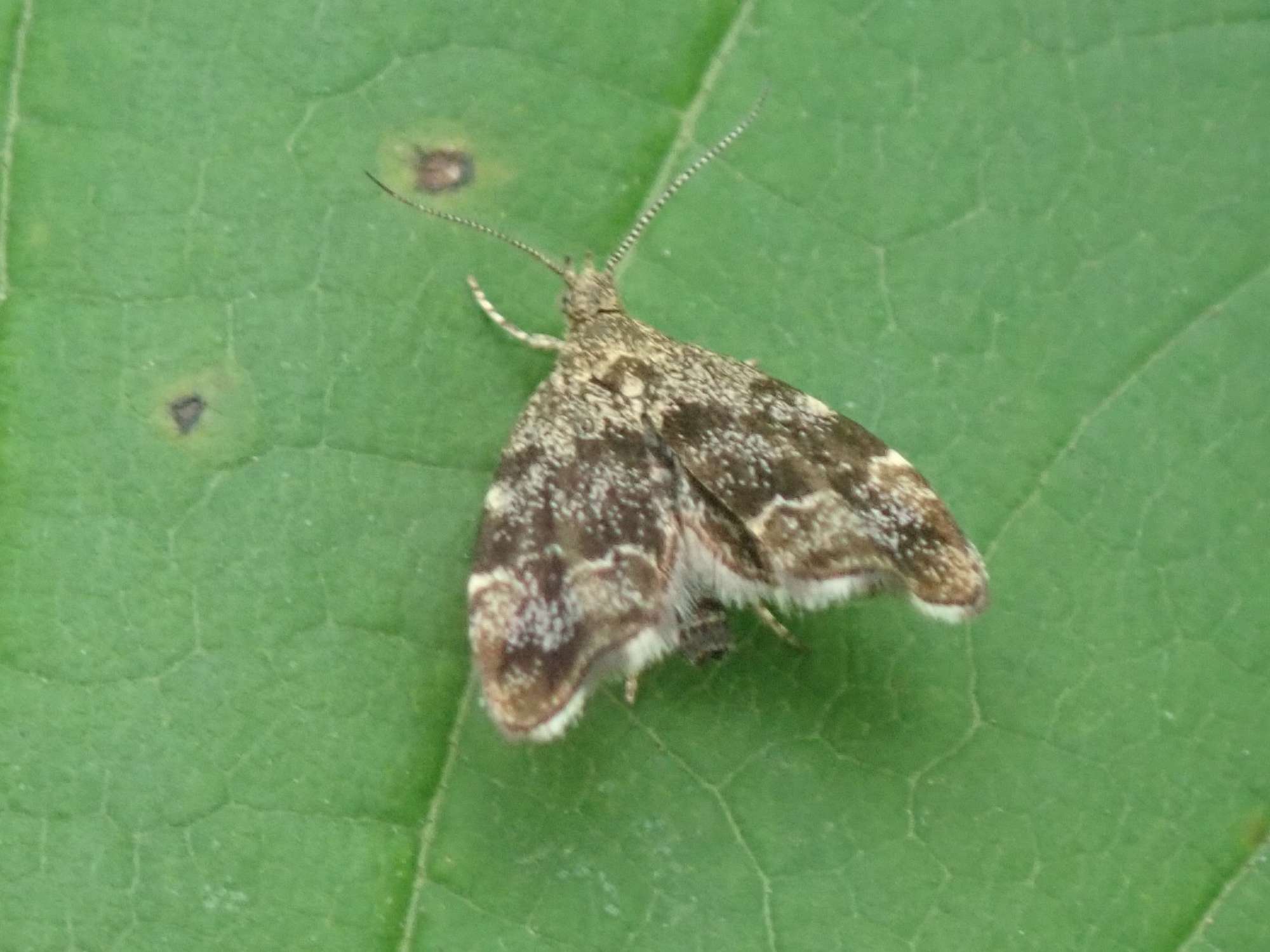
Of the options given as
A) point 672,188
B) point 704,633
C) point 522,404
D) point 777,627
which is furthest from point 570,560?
point 672,188

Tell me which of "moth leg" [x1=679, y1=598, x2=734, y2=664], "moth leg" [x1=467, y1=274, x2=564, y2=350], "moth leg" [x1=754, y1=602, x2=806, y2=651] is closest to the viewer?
"moth leg" [x1=679, y1=598, x2=734, y2=664]

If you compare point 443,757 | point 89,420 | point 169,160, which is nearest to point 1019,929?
point 443,757

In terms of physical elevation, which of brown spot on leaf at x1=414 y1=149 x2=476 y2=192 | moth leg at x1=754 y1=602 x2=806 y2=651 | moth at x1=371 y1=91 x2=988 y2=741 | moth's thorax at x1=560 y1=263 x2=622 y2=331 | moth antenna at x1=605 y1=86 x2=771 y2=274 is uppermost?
moth antenna at x1=605 y1=86 x2=771 y2=274

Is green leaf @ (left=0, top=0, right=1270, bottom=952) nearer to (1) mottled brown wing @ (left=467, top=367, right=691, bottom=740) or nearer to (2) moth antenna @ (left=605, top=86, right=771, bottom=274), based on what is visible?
(2) moth antenna @ (left=605, top=86, right=771, bottom=274)

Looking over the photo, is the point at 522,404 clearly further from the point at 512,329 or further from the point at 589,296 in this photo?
the point at 589,296

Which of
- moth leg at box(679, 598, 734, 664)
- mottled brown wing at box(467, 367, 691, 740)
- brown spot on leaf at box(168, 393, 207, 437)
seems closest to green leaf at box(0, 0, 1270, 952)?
brown spot on leaf at box(168, 393, 207, 437)

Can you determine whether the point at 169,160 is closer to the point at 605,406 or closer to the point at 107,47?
the point at 107,47
